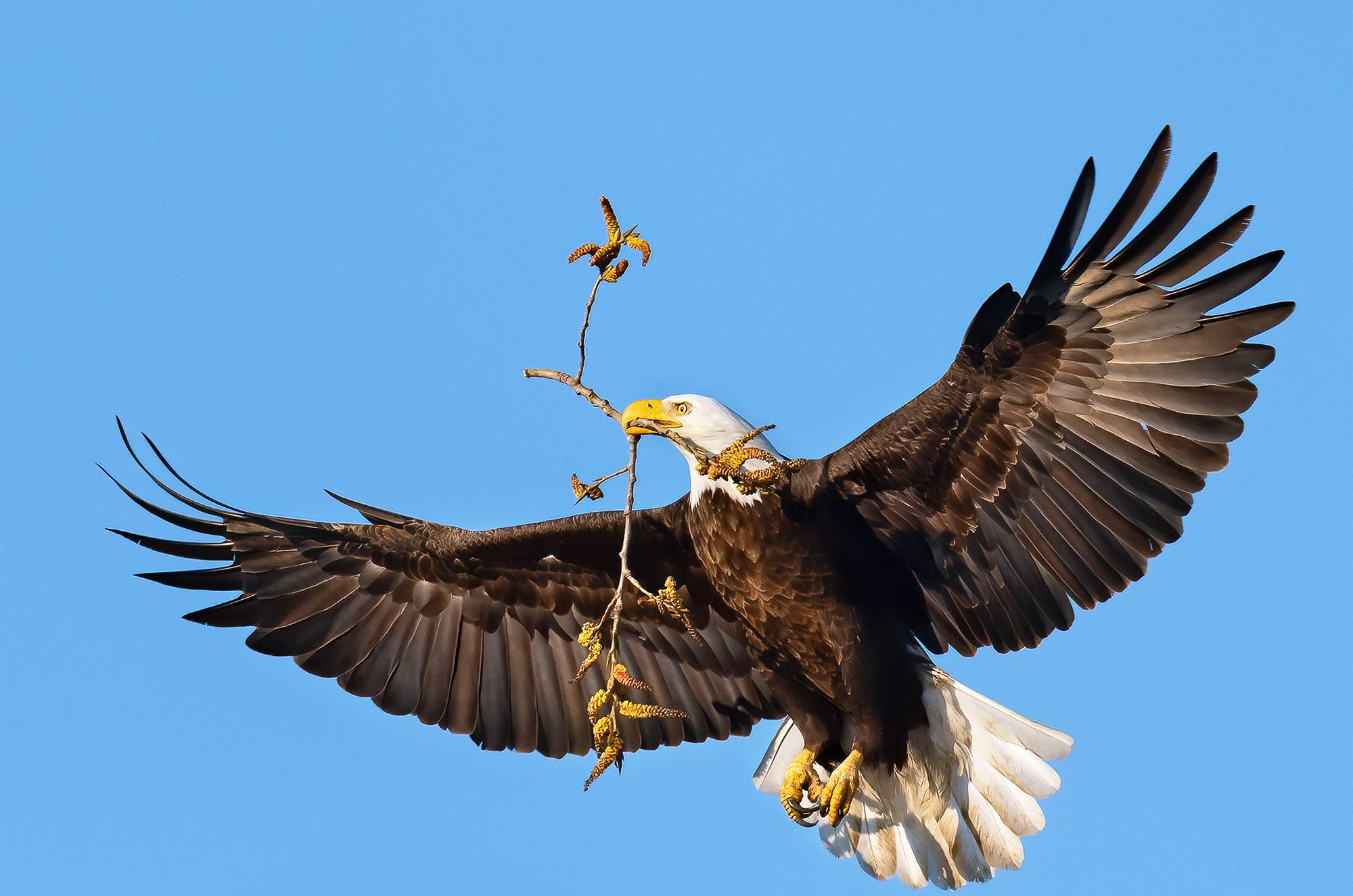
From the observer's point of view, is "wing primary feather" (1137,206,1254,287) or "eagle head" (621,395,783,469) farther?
"eagle head" (621,395,783,469)

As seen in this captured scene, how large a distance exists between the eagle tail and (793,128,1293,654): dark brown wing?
1.97ft

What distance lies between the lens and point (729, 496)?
623 centimetres

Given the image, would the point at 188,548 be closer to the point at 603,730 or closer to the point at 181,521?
the point at 181,521

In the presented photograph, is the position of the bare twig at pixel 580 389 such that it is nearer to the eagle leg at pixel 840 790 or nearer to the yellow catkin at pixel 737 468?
the yellow catkin at pixel 737 468

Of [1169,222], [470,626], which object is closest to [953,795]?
[470,626]

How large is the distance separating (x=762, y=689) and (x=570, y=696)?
1017 millimetres

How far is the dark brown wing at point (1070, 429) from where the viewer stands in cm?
A: 543

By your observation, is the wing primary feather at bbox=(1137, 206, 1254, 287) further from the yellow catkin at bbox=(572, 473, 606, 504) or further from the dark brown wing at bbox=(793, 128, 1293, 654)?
the yellow catkin at bbox=(572, 473, 606, 504)

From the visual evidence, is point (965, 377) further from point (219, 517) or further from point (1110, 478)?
point (219, 517)

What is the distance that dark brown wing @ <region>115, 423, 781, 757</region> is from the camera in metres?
7.07

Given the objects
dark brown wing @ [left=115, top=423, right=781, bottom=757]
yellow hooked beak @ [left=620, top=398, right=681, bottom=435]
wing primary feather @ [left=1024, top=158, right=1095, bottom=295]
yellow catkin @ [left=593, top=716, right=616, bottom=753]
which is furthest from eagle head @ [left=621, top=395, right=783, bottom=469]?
yellow catkin @ [left=593, top=716, right=616, bottom=753]

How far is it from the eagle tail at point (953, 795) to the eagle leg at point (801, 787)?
280 mm

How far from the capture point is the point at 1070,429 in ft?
19.0

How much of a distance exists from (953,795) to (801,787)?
2.62 ft
